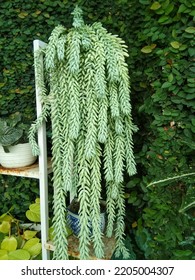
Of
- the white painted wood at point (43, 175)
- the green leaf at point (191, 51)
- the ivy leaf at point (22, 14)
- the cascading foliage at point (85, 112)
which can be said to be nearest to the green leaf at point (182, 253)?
the cascading foliage at point (85, 112)

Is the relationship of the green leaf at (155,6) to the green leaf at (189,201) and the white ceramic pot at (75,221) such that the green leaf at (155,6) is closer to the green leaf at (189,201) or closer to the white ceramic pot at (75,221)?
the green leaf at (189,201)

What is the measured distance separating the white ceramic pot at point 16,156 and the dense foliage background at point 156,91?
348 mm

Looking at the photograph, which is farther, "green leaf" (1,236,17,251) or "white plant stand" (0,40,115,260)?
"green leaf" (1,236,17,251)

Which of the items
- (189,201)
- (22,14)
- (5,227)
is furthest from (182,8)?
(5,227)

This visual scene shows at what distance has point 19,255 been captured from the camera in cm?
140

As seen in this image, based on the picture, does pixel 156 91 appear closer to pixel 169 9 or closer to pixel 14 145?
pixel 169 9

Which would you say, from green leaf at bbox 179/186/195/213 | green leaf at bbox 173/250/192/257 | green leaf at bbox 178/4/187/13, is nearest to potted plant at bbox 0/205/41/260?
green leaf at bbox 173/250/192/257

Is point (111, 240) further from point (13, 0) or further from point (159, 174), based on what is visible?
point (13, 0)

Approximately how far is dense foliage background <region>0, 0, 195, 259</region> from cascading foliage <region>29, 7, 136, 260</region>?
13 centimetres

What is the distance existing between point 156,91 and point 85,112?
287 mm

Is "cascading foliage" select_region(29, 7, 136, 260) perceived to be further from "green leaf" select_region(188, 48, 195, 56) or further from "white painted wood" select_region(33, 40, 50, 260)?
"green leaf" select_region(188, 48, 195, 56)

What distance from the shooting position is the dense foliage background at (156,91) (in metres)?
1.00

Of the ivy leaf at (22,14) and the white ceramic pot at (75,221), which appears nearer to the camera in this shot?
the white ceramic pot at (75,221)

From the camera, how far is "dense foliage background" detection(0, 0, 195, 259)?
1.00m
